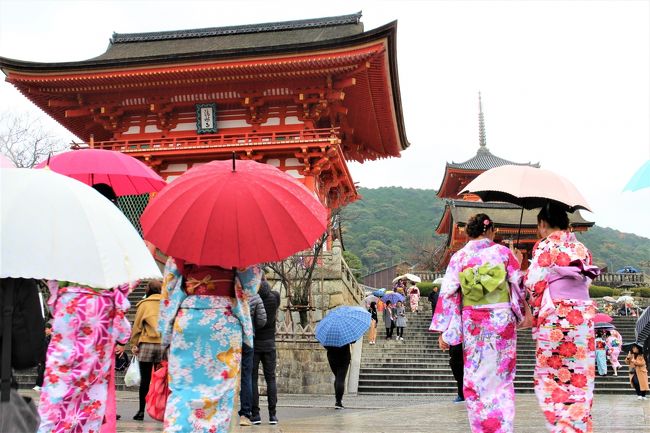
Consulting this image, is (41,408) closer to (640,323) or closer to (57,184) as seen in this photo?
(57,184)

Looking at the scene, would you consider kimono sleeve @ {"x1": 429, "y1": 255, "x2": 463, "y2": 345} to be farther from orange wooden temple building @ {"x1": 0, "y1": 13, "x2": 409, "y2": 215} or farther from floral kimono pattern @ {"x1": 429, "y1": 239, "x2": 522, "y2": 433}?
orange wooden temple building @ {"x1": 0, "y1": 13, "x2": 409, "y2": 215}

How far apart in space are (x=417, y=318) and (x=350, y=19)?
11067mm

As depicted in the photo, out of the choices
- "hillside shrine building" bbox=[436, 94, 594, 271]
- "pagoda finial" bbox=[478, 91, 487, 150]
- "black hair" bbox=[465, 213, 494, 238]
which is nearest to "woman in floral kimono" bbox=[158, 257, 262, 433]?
"black hair" bbox=[465, 213, 494, 238]

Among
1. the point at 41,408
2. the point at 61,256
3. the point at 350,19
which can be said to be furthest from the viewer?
the point at 350,19

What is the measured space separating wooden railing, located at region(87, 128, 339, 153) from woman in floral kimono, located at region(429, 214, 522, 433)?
13686mm

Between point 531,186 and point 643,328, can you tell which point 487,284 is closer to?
point 531,186

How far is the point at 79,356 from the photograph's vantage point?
4418 millimetres

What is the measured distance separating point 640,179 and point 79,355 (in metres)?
4.23

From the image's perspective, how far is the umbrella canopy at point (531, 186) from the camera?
510 cm

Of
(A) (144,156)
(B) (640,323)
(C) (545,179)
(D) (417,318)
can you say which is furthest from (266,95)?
(B) (640,323)

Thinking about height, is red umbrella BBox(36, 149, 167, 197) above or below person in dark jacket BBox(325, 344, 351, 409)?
above

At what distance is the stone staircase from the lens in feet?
47.8

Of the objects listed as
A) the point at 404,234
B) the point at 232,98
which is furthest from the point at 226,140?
the point at 404,234

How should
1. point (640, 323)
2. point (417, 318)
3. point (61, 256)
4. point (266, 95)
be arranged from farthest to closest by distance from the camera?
point (417, 318) < point (266, 95) < point (640, 323) < point (61, 256)
